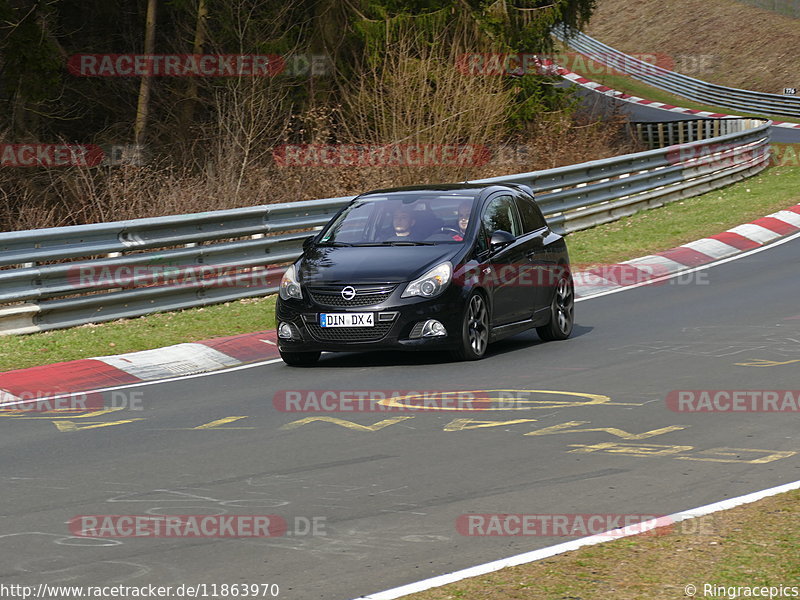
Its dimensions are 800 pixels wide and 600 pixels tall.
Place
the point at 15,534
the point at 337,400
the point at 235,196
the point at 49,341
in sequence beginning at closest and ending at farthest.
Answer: the point at 15,534 < the point at 337,400 < the point at 49,341 < the point at 235,196

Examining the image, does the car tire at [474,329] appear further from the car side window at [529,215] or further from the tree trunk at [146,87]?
the tree trunk at [146,87]

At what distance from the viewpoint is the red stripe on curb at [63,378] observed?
11.5 metres

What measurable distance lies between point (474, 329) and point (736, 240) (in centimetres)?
943

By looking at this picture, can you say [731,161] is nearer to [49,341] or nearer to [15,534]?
[49,341]

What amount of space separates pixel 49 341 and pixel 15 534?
279 inches

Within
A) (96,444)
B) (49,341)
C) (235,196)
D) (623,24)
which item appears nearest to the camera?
(96,444)

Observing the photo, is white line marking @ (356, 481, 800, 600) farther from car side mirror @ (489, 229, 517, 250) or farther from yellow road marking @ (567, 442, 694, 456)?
car side mirror @ (489, 229, 517, 250)

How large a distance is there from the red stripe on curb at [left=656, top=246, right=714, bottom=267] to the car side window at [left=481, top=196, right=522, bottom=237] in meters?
5.94

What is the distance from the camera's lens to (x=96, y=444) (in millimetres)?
9023

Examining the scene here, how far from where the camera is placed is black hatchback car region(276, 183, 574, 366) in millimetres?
11969

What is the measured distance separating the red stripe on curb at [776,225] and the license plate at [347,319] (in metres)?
11.5

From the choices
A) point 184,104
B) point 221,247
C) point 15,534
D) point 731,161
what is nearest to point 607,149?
point 731,161

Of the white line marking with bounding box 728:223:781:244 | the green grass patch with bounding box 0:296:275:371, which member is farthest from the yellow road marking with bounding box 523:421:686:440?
the white line marking with bounding box 728:223:781:244

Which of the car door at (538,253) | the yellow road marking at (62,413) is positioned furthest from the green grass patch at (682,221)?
the yellow road marking at (62,413)
